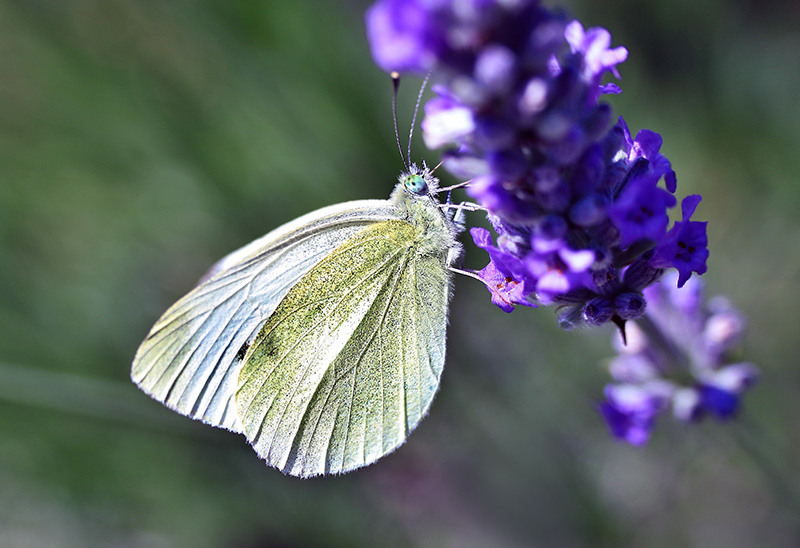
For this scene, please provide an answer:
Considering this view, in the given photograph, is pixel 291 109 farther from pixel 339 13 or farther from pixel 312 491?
pixel 312 491

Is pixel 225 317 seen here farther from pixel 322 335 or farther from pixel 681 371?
pixel 681 371

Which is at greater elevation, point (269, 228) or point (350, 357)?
point (269, 228)

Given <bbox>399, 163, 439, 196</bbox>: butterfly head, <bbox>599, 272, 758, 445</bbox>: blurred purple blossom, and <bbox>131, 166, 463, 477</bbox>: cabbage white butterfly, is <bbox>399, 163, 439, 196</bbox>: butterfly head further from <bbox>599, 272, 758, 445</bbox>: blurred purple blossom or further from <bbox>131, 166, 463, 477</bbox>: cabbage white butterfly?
<bbox>599, 272, 758, 445</bbox>: blurred purple blossom

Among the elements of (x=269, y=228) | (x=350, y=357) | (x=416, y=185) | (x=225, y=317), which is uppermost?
(x=269, y=228)

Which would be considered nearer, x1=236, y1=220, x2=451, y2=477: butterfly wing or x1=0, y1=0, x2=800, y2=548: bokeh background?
x1=236, y1=220, x2=451, y2=477: butterfly wing

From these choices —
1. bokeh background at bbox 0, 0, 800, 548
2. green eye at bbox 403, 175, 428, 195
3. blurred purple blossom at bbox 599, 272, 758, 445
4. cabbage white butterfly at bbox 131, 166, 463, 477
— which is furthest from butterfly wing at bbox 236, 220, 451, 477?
bokeh background at bbox 0, 0, 800, 548

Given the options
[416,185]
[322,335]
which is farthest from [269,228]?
[416,185]

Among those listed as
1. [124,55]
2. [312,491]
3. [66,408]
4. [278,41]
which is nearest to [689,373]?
[312,491]

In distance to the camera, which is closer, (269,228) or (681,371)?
(681,371)
